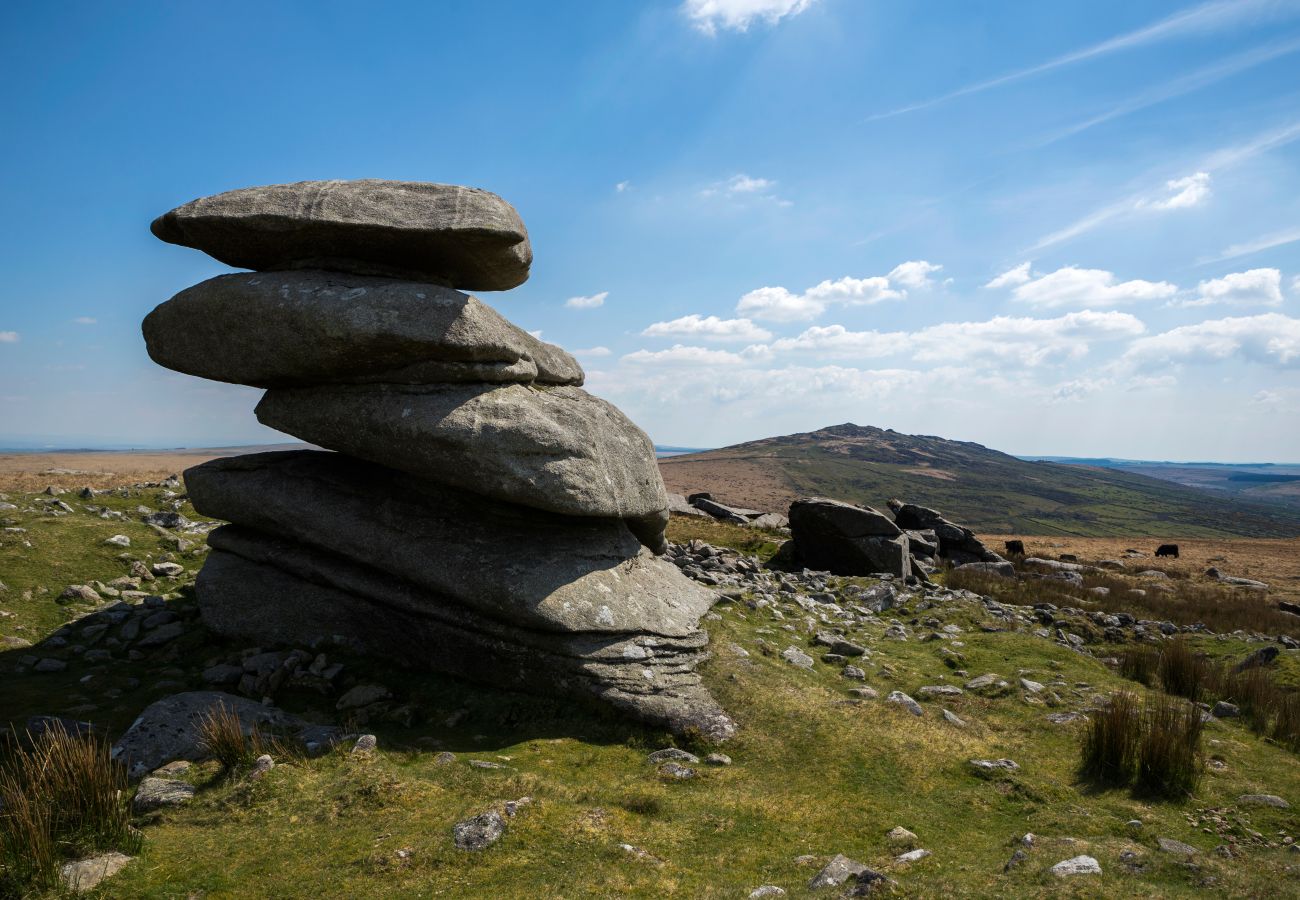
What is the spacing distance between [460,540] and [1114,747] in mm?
10773

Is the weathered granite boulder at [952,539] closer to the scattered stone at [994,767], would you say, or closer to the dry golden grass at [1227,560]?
the dry golden grass at [1227,560]

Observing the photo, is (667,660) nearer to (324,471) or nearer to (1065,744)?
(1065,744)

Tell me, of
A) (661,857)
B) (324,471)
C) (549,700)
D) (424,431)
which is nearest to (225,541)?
(324,471)

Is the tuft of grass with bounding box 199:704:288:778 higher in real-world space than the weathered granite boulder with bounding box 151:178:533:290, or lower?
lower

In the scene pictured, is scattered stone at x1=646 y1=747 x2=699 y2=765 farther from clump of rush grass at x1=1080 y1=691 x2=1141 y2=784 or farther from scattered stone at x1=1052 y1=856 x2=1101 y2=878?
clump of rush grass at x1=1080 y1=691 x2=1141 y2=784

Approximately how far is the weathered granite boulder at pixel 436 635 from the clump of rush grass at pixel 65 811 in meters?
5.31

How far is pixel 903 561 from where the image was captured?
2661 cm

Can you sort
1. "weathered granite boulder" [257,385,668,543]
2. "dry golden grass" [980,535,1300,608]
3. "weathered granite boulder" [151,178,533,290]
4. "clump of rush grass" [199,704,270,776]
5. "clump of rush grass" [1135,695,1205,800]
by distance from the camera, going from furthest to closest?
"dry golden grass" [980,535,1300,608] → "weathered granite boulder" [151,178,533,290] → "weathered granite boulder" [257,385,668,543] → "clump of rush grass" [1135,695,1205,800] → "clump of rush grass" [199,704,270,776]

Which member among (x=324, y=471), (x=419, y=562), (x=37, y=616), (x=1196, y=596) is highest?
(x=324, y=471)

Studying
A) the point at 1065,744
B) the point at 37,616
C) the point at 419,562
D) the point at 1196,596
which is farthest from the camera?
the point at 1196,596

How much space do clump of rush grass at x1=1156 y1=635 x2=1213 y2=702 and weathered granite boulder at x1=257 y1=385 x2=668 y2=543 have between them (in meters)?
11.7

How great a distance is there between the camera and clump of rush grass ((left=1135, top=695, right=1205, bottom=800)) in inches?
358

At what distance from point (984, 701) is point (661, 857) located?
8.07m

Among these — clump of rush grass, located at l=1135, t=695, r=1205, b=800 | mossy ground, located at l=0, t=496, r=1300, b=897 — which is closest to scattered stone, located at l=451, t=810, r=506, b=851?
mossy ground, located at l=0, t=496, r=1300, b=897
